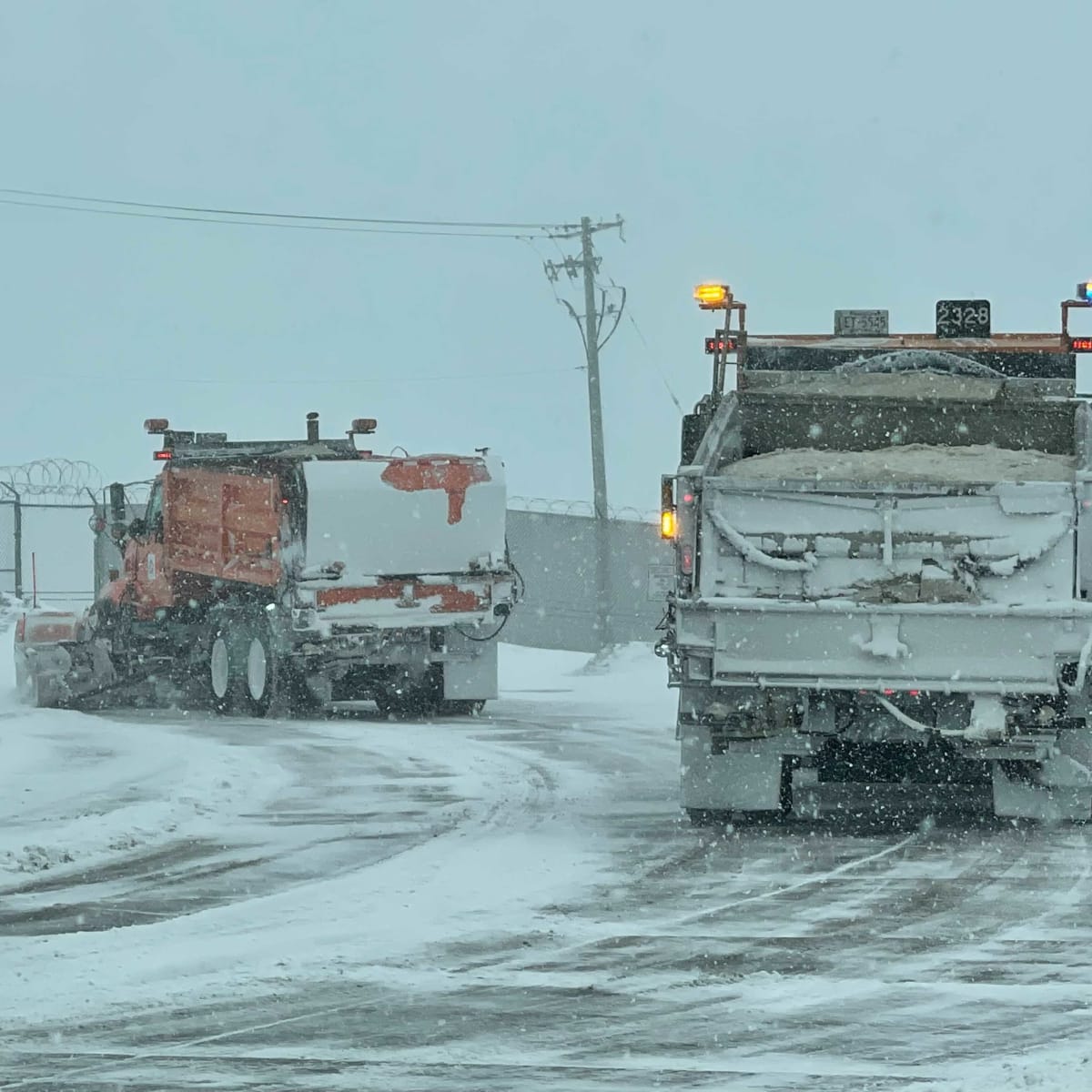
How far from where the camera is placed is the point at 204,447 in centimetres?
2441

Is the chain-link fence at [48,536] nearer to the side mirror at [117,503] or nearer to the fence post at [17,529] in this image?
the fence post at [17,529]

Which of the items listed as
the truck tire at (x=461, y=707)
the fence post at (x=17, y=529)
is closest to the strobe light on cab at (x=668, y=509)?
the truck tire at (x=461, y=707)

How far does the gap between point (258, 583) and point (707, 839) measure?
36.3 feet

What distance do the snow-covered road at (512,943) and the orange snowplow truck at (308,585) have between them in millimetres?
6498

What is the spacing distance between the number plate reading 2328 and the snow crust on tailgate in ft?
26.6

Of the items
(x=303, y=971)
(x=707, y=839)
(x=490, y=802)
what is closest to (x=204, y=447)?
(x=490, y=802)

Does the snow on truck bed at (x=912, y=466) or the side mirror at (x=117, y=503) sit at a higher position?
the side mirror at (x=117, y=503)

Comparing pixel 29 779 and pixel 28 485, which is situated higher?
pixel 28 485

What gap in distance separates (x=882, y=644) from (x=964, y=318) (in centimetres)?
408

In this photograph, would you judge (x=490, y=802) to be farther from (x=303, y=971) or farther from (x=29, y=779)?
(x=303, y=971)

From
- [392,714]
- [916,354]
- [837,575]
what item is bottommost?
[392,714]

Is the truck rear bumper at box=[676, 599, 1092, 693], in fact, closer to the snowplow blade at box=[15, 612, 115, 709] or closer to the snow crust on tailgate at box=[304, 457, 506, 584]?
the snow crust on tailgate at box=[304, 457, 506, 584]

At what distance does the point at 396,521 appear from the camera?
21.8 meters

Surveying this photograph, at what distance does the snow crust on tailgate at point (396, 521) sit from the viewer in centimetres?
2144
